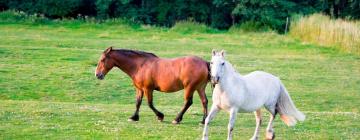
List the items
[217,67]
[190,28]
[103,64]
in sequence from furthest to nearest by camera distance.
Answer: [190,28] < [103,64] < [217,67]

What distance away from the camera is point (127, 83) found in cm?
2438

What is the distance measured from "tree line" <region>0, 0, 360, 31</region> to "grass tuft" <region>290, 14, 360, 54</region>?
26.9ft

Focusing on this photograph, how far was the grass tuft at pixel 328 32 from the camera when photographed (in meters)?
35.2

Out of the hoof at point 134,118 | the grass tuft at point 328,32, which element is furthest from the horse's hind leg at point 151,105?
the grass tuft at point 328,32

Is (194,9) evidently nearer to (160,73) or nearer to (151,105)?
(160,73)

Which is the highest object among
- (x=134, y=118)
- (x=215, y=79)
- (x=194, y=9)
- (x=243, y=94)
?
Answer: (x=215, y=79)

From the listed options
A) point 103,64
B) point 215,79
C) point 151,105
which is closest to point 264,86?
point 215,79

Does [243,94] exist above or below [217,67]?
below

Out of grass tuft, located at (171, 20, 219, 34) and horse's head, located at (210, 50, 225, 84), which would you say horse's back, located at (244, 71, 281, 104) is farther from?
grass tuft, located at (171, 20, 219, 34)

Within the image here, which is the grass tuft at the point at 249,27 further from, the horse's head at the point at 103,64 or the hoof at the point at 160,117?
the hoof at the point at 160,117

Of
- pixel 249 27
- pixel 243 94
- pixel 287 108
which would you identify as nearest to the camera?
pixel 243 94

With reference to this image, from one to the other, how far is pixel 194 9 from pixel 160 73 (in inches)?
1421

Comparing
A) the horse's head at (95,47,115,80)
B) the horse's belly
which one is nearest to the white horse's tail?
the horse's belly

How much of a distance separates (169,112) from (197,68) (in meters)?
2.70
